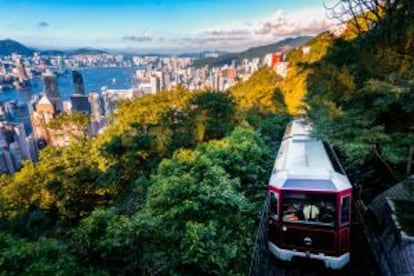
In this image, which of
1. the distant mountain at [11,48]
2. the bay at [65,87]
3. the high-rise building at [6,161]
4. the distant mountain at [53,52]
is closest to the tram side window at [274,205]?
the high-rise building at [6,161]

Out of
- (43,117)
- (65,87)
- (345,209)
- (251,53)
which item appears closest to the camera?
(345,209)

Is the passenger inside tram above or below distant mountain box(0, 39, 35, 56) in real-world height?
below

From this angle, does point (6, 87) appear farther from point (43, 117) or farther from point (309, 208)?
point (309, 208)

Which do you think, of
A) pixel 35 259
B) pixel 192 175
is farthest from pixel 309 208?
pixel 35 259

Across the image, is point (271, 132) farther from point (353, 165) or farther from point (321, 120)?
point (321, 120)

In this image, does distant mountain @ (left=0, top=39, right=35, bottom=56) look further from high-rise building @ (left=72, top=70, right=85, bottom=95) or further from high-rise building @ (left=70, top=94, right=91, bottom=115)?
high-rise building @ (left=70, top=94, right=91, bottom=115)

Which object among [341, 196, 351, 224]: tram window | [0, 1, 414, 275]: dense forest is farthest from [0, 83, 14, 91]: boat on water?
[341, 196, 351, 224]: tram window
